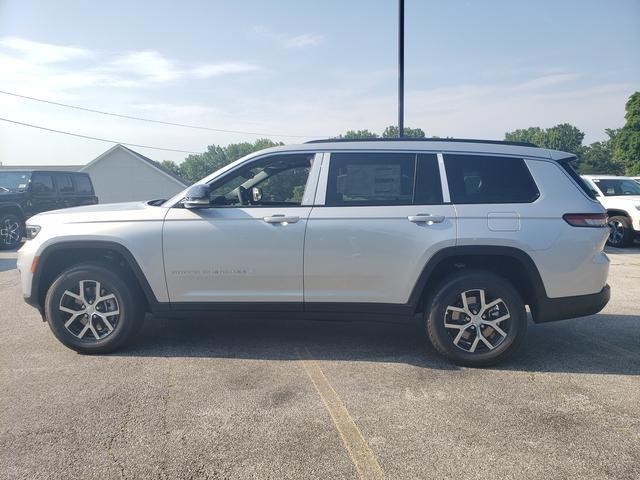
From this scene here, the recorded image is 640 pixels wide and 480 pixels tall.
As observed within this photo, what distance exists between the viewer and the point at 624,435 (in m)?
2.94

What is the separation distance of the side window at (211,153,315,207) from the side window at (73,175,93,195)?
1172cm

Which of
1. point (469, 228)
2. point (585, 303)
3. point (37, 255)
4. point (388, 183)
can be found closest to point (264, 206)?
point (388, 183)

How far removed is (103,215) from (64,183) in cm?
1120

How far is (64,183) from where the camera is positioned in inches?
548

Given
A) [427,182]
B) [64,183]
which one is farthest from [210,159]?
[427,182]

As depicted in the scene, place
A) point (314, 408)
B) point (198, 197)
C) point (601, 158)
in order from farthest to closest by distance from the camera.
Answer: point (601, 158), point (198, 197), point (314, 408)

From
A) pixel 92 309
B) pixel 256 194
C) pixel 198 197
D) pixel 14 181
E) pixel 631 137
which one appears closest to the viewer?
pixel 198 197

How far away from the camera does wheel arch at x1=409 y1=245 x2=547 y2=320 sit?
13.0 ft

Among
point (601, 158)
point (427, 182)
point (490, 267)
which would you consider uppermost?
point (601, 158)

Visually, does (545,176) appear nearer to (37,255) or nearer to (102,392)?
(102,392)

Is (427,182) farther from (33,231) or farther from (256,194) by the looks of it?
(33,231)

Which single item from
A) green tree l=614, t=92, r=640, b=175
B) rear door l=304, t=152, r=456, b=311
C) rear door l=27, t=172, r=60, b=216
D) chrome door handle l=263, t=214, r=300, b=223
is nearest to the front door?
chrome door handle l=263, t=214, r=300, b=223

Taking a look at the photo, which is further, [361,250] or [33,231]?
[33,231]

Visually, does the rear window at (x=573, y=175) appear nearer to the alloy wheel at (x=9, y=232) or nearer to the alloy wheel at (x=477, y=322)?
the alloy wheel at (x=477, y=322)
